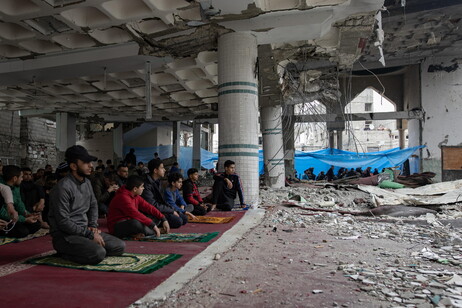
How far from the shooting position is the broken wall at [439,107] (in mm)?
14453

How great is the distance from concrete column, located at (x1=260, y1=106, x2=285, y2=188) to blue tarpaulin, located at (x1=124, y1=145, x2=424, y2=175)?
295cm

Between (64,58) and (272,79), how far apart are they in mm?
5618

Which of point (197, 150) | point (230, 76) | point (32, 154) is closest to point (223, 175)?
point (230, 76)

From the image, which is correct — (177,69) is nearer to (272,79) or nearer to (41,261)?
(272,79)

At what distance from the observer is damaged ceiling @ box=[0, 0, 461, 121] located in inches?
249

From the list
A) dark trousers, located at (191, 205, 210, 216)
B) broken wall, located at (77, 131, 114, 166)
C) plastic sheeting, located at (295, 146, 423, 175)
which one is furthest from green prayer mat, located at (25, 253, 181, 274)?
broken wall, located at (77, 131, 114, 166)

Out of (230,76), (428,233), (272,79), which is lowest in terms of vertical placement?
(428,233)

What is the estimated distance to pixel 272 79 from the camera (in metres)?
10.2

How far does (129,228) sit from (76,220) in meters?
1.04

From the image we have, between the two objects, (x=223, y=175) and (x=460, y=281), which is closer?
(x=460, y=281)

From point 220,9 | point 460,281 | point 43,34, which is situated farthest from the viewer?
point 43,34

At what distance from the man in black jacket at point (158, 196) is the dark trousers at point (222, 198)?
1.51m

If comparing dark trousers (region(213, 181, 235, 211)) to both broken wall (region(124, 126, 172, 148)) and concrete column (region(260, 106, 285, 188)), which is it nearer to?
concrete column (region(260, 106, 285, 188))

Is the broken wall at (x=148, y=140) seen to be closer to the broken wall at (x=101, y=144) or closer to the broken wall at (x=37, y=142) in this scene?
the broken wall at (x=101, y=144)
